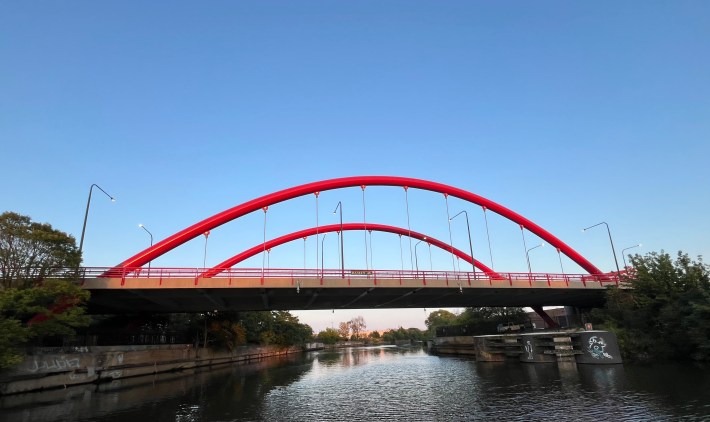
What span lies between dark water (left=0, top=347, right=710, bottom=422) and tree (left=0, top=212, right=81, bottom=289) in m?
7.62

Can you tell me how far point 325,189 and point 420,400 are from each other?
107ft

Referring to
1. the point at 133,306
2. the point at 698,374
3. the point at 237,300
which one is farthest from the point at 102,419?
the point at 698,374

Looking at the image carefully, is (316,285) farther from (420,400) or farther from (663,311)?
(663,311)

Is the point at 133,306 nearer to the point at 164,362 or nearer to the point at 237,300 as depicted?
the point at 164,362

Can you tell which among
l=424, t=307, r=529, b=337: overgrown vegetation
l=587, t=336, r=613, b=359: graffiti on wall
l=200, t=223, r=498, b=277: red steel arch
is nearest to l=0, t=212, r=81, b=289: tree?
l=200, t=223, r=498, b=277: red steel arch

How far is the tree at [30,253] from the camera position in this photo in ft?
84.8

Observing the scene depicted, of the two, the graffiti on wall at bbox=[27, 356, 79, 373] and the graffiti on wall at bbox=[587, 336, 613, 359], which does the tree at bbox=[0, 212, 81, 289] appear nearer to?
the graffiti on wall at bbox=[27, 356, 79, 373]

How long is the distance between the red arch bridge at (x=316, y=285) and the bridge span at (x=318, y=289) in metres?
0.07

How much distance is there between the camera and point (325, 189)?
49.0 meters

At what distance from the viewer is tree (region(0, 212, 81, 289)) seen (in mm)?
25844

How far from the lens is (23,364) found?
87.1 ft

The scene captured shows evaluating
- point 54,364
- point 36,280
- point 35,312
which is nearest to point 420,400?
point 35,312

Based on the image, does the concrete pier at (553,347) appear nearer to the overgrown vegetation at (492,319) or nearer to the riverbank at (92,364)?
the overgrown vegetation at (492,319)

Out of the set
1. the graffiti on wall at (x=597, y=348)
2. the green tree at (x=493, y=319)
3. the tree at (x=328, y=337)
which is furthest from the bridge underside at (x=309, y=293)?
the tree at (x=328, y=337)
